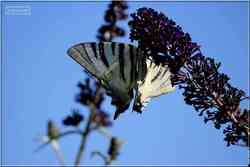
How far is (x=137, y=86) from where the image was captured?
14.7 ft

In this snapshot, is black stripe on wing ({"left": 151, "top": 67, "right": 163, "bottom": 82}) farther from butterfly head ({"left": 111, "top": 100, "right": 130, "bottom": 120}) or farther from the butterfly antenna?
the butterfly antenna

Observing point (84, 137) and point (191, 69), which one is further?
point (84, 137)

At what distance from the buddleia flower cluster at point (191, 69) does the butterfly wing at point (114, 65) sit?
Answer: 0.88ft

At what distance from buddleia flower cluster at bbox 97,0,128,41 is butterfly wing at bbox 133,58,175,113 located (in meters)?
5.80

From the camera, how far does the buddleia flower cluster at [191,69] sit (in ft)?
12.2

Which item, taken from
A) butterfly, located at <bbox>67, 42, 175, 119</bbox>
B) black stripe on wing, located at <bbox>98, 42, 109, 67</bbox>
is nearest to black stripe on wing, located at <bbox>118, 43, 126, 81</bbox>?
butterfly, located at <bbox>67, 42, 175, 119</bbox>

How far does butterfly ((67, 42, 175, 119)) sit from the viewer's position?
4406mm

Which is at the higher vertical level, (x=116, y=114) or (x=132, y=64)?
(x=132, y=64)

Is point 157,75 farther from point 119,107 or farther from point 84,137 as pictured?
point 84,137

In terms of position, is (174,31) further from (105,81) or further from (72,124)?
(72,124)

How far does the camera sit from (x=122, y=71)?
4500mm

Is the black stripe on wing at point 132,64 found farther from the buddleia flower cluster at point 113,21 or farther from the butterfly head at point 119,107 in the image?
the buddleia flower cluster at point 113,21

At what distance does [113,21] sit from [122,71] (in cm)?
630

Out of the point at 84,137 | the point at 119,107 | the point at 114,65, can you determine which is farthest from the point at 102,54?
the point at 84,137
